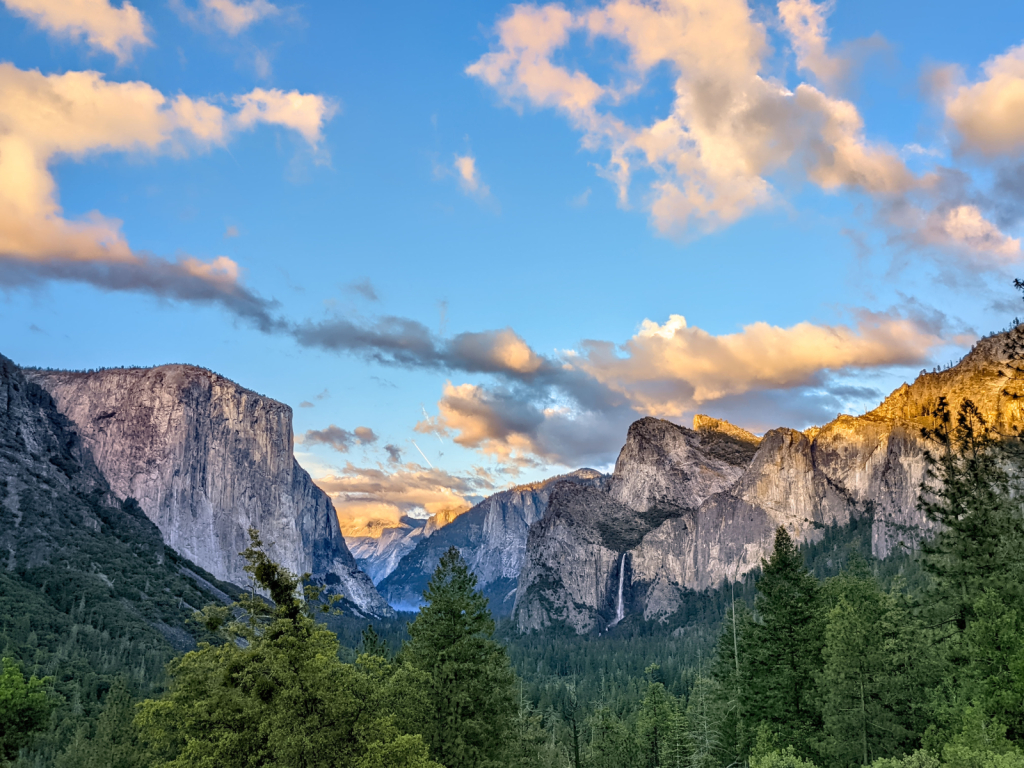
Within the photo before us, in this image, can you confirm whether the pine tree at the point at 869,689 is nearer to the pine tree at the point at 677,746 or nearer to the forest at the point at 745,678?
the forest at the point at 745,678

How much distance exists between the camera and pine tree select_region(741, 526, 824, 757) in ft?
120

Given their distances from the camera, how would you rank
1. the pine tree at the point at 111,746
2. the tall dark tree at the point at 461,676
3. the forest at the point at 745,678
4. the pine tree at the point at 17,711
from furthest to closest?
the pine tree at the point at 111,746 → the pine tree at the point at 17,711 → the tall dark tree at the point at 461,676 → the forest at the point at 745,678

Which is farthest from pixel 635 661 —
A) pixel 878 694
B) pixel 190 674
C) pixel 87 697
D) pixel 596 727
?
pixel 190 674

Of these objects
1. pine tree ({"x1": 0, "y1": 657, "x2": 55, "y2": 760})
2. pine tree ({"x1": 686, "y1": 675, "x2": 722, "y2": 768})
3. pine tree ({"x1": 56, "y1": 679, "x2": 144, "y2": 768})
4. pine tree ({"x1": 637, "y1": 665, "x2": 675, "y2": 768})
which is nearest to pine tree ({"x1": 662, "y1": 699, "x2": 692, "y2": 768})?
pine tree ({"x1": 686, "y1": 675, "x2": 722, "y2": 768})

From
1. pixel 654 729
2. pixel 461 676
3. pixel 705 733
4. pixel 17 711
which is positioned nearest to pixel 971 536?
pixel 461 676

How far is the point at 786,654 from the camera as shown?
124 ft

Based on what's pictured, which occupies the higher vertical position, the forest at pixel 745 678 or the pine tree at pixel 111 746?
the forest at pixel 745 678

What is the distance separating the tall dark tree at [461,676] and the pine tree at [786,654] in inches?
586

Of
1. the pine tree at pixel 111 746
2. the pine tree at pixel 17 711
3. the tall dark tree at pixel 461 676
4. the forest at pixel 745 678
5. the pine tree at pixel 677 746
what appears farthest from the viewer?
the pine tree at pixel 677 746

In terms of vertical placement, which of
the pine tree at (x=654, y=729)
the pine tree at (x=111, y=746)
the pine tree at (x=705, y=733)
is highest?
the pine tree at (x=111, y=746)

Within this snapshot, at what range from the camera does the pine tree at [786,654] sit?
120 ft

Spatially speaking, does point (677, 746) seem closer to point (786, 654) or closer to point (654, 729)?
point (654, 729)

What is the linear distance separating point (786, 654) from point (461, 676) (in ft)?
61.0

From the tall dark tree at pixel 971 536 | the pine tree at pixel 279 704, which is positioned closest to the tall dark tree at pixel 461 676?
the pine tree at pixel 279 704
